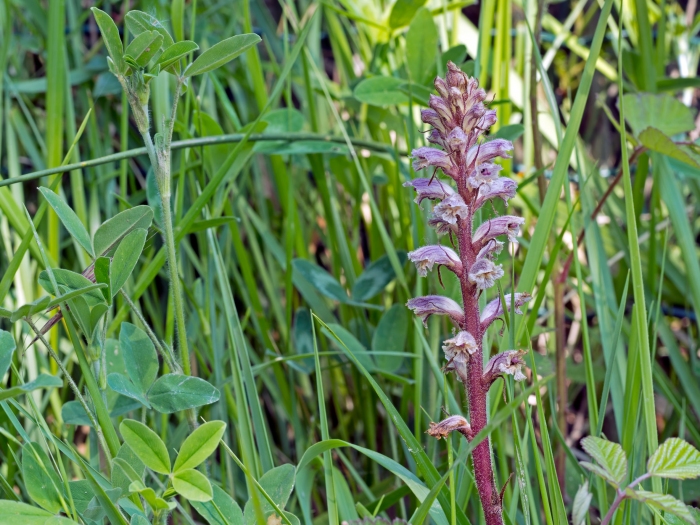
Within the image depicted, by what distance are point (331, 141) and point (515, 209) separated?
75cm

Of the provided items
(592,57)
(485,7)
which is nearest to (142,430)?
(592,57)

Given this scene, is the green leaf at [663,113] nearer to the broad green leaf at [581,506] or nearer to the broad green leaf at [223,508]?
the broad green leaf at [581,506]

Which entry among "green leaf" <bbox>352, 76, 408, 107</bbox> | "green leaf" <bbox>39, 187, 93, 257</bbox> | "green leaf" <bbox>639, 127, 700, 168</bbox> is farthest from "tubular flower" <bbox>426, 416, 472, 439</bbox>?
"green leaf" <bbox>352, 76, 408, 107</bbox>

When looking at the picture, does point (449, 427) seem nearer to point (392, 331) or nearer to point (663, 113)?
point (392, 331)

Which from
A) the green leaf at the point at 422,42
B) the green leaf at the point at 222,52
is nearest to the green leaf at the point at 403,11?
the green leaf at the point at 422,42

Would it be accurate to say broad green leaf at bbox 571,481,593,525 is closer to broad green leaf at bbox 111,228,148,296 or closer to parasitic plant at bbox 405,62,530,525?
parasitic plant at bbox 405,62,530,525

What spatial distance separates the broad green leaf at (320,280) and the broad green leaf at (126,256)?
25.0 inches

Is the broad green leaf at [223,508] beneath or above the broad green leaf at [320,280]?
beneath

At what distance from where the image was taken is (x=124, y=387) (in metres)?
0.92

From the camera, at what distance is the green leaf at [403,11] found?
5.37 feet

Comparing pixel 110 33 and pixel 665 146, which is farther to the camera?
pixel 665 146

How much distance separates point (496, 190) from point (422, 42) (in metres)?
0.84

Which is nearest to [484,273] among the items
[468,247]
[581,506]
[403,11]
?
[468,247]

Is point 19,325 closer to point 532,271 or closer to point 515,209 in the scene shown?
point 532,271
